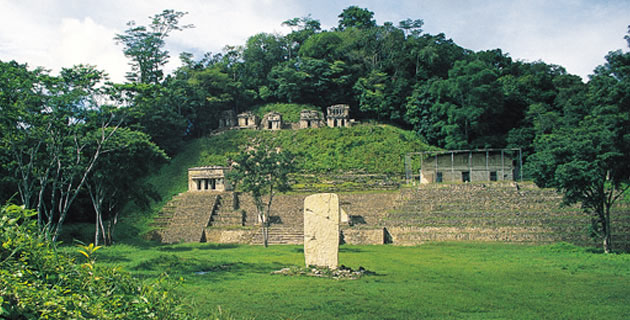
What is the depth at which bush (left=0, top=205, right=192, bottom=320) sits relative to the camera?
3.32 meters

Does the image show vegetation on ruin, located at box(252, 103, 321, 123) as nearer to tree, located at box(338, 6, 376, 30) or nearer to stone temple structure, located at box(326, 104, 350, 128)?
stone temple structure, located at box(326, 104, 350, 128)

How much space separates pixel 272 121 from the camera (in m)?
62.1

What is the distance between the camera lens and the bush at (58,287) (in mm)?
3316

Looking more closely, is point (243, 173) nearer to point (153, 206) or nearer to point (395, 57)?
point (153, 206)

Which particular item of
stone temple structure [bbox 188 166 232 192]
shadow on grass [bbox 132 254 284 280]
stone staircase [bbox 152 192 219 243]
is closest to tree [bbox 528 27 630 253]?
shadow on grass [bbox 132 254 284 280]

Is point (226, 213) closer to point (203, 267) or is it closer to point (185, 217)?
point (185, 217)

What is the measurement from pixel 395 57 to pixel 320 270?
6001 centimetres

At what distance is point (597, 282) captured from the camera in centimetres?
1356

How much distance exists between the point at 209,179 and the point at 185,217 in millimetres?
6230

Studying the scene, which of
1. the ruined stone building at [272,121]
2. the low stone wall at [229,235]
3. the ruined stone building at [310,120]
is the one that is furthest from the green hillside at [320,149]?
the low stone wall at [229,235]

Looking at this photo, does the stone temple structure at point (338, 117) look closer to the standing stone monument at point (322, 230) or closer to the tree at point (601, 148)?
the tree at point (601, 148)

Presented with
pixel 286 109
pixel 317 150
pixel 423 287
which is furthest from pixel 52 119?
pixel 286 109

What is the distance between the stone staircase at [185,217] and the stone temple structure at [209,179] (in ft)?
3.54

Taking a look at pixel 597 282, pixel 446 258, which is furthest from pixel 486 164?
pixel 597 282
